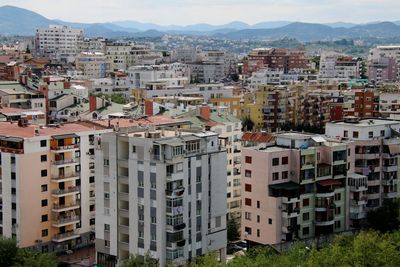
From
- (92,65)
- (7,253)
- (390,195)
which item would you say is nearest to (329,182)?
(390,195)

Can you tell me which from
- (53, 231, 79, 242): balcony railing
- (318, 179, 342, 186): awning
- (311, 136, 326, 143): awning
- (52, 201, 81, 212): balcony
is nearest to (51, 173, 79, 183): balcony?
(52, 201, 81, 212): balcony

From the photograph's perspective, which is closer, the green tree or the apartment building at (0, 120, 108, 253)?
the green tree

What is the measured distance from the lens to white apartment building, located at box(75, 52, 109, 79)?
76500 millimetres

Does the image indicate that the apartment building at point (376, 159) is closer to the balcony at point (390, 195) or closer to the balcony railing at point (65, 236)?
the balcony at point (390, 195)

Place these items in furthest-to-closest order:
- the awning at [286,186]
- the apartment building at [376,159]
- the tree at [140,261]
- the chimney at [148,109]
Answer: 1. the chimney at [148,109]
2. the apartment building at [376,159]
3. the awning at [286,186]
4. the tree at [140,261]

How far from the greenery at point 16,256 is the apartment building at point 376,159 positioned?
10.3m

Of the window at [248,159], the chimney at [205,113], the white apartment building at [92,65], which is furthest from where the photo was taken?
the white apartment building at [92,65]

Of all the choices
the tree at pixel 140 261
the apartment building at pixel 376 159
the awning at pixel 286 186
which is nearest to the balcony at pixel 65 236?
the tree at pixel 140 261

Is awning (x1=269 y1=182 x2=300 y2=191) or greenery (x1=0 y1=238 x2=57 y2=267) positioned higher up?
awning (x1=269 y1=182 x2=300 y2=191)

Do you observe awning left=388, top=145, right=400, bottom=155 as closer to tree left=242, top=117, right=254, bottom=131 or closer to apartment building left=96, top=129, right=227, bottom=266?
apartment building left=96, top=129, right=227, bottom=266

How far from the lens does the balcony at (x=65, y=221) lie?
80.4 feet

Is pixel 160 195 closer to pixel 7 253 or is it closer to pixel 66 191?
pixel 7 253

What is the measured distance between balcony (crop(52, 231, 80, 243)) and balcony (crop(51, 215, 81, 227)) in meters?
0.32

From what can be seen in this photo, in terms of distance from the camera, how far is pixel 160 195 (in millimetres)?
20641
